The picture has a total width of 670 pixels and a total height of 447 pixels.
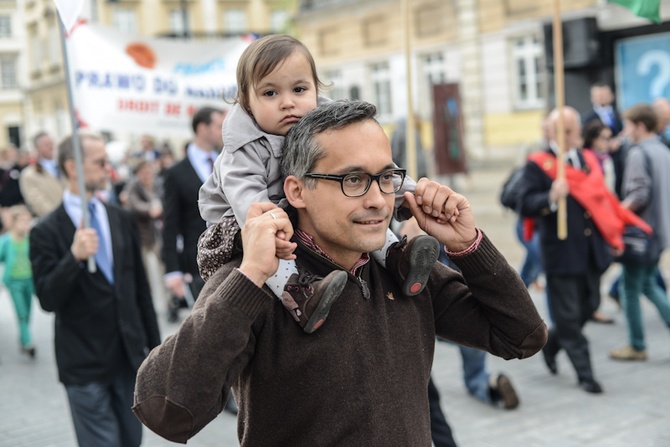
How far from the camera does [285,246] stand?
6.92 ft

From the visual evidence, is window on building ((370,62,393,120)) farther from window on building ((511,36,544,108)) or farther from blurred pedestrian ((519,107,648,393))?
blurred pedestrian ((519,107,648,393))

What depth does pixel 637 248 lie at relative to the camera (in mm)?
7055

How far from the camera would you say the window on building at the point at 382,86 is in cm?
3116

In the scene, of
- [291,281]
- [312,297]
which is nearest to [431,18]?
[291,281]

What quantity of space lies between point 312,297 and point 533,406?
4373mm

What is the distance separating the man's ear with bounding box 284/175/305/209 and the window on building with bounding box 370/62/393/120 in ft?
95.7

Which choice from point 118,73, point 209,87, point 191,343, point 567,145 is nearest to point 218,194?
point 191,343

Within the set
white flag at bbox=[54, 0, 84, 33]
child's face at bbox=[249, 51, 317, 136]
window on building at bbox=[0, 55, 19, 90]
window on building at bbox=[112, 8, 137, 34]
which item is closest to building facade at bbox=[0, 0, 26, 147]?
window on building at bbox=[0, 55, 19, 90]

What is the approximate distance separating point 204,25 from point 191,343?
5625cm

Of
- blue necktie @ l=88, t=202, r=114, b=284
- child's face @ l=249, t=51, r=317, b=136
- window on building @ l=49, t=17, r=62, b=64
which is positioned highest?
window on building @ l=49, t=17, r=62, b=64

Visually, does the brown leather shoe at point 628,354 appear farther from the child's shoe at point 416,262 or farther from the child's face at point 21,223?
the child's face at point 21,223

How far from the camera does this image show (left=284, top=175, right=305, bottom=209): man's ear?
7.39 feet

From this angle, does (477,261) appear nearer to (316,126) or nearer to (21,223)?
(316,126)

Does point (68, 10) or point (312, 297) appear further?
point (68, 10)
